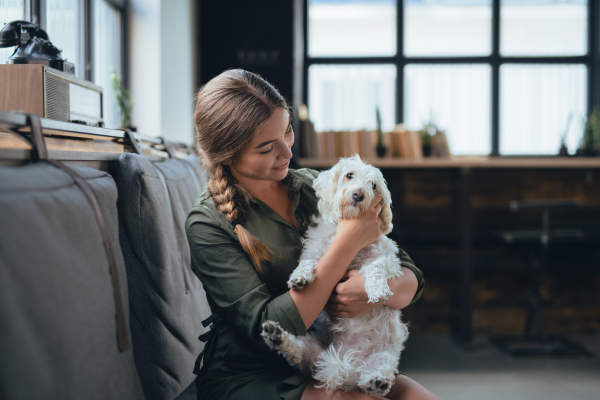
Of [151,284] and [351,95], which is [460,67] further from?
[151,284]

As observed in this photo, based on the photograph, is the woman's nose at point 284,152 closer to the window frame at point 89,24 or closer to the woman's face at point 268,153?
the woman's face at point 268,153

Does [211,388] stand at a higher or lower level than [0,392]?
lower

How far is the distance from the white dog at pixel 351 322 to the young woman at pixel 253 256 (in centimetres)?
3

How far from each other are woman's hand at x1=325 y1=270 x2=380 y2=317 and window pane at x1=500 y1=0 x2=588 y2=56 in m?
3.43

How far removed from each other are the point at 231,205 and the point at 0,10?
1.26 meters

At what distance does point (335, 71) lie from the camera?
3875 millimetres

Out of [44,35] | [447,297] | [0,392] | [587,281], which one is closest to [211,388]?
[0,392]

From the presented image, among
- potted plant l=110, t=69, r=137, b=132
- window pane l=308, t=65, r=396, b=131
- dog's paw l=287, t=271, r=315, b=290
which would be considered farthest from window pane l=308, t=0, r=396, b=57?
dog's paw l=287, t=271, r=315, b=290

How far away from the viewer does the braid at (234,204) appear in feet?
3.66

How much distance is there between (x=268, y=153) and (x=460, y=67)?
3185 mm

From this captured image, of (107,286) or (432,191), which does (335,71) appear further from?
(107,286)

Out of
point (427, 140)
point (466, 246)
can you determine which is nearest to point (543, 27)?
point (427, 140)

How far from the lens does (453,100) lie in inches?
151

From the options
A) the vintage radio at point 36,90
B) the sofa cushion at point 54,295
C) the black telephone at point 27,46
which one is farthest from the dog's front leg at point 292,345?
the black telephone at point 27,46
